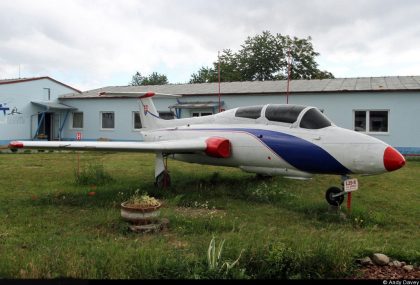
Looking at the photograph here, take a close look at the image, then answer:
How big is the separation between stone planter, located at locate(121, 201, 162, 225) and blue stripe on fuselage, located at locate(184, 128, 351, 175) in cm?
319

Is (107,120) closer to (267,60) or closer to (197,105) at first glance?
(197,105)

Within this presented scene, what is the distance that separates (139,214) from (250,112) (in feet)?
14.2

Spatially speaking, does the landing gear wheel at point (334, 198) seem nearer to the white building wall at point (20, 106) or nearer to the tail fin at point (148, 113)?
the tail fin at point (148, 113)

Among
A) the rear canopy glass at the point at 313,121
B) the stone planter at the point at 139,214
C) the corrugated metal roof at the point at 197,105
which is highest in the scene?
the corrugated metal roof at the point at 197,105

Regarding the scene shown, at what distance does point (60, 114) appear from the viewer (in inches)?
1102

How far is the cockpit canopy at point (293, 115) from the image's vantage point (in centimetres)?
809

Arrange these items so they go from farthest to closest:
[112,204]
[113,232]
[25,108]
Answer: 1. [25,108]
2. [112,204]
3. [113,232]

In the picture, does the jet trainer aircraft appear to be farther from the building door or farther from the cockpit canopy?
the building door

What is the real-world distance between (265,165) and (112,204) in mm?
3223

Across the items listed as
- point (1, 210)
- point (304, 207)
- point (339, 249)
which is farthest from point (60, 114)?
point (339, 249)

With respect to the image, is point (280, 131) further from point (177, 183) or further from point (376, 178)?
point (376, 178)

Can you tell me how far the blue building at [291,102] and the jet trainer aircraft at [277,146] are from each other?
1185 cm
